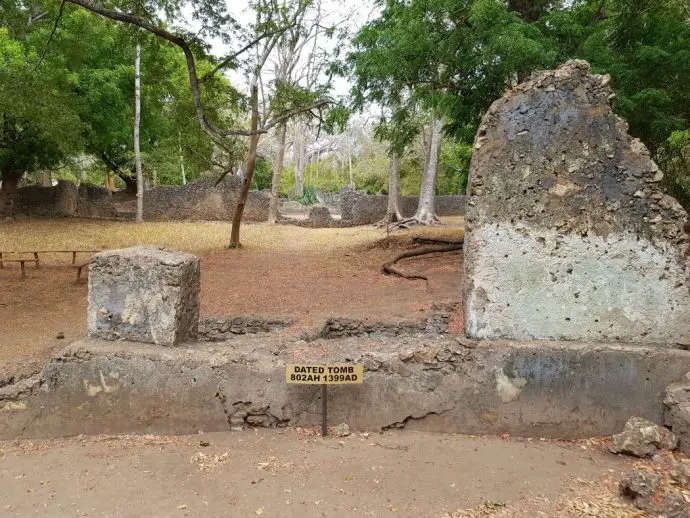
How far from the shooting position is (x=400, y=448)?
3627mm

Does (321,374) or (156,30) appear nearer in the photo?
(321,374)

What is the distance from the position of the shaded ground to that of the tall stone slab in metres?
2.85

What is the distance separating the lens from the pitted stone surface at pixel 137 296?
4.07 m

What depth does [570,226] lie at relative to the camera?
3.86 metres

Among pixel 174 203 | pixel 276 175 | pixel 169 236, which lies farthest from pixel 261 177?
pixel 169 236

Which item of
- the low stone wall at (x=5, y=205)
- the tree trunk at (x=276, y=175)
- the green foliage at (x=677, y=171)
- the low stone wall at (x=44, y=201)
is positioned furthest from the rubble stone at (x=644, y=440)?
the low stone wall at (x=44, y=201)

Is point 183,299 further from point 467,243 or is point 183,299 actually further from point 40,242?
point 40,242

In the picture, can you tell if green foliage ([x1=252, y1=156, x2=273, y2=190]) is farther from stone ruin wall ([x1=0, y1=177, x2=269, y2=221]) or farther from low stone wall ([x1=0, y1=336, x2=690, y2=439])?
low stone wall ([x1=0, y1=336, x2=690, y2=439])

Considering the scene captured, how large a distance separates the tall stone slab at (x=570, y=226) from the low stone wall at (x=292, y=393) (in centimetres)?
29

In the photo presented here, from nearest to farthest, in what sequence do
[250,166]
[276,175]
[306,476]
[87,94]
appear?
[306,476] < [250,166] < [87,94] < [276,175]

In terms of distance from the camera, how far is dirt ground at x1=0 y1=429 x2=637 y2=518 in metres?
2.93

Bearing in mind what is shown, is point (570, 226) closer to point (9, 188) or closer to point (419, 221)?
point (419, 221)

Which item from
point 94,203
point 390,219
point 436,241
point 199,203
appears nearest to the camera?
point 436,241

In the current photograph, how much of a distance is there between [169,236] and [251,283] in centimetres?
872
